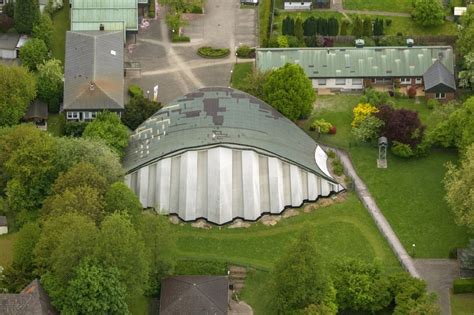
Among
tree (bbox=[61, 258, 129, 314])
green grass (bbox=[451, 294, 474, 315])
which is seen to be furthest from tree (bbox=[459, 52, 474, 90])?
tree (bbox=[61, 258, 129, 314])

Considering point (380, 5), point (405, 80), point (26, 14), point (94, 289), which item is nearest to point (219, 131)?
point (94, 289)

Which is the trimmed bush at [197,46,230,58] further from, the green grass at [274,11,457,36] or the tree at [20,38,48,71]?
the tree at [20,38,48,71]

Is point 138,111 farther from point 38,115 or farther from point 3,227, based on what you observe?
point 3,227

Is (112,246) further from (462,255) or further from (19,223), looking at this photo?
(462,255)

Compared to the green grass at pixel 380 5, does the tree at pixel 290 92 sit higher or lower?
lower

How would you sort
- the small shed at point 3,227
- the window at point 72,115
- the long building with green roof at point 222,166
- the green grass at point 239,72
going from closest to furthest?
the small shed at point 3,227 → the long building with green roof at point 222,166 → the window at point 72,115 → the green grass at point 239,72

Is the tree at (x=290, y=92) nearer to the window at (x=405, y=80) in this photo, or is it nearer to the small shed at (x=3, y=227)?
the window at (x=405, y=80)

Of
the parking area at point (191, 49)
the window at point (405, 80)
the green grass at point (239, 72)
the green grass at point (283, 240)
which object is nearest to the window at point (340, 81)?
the window at point (405, 80)
